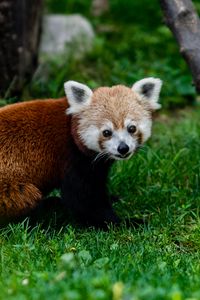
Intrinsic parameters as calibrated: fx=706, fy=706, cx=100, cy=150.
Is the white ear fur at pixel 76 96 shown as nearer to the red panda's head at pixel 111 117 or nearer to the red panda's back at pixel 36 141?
the red panda's head at pixel 111 117

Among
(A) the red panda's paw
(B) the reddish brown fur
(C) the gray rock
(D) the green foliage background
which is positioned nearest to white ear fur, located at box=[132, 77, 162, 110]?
(B) the reddish brown fur

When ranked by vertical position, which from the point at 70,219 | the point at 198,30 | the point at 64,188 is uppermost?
the point at 198,30

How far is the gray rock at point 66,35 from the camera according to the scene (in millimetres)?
8430

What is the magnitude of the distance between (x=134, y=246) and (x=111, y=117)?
863mm

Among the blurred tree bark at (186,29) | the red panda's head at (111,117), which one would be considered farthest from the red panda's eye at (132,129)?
the blurred tree bark at (186,29)

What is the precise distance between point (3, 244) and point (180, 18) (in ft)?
7.56

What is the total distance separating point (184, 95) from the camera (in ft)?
27.3

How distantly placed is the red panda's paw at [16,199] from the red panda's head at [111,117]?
49cm

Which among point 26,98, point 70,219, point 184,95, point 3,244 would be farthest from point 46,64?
point 3,244

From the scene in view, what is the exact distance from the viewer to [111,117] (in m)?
4.69

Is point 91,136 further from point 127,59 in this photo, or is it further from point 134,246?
point 127,59

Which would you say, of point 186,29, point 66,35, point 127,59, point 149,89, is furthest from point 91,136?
point 66,35

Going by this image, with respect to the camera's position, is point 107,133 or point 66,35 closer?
point 107,133

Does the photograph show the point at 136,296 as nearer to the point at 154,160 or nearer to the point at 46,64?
the point at 154,160
